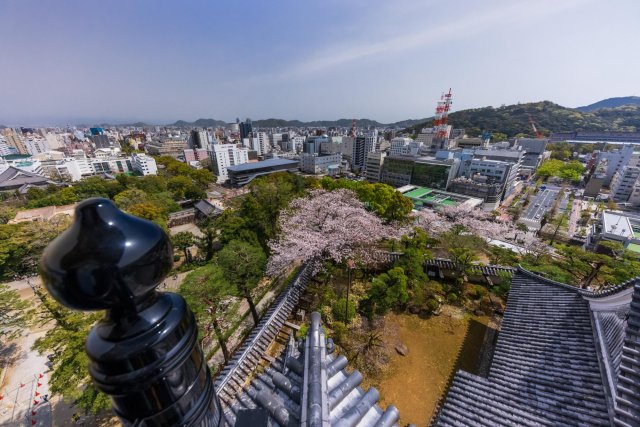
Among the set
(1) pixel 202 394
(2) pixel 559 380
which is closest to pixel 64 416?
(1) pixel 202 394

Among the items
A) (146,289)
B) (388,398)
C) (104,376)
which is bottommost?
(388,398)

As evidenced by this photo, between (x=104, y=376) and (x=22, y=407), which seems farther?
(x=22, y=407)

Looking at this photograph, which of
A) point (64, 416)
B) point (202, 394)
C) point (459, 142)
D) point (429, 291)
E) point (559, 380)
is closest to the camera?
point (202, 394)

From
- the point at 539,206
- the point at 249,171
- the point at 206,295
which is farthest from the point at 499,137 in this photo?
the point at 206,295

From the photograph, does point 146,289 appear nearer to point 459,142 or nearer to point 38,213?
point 38,213

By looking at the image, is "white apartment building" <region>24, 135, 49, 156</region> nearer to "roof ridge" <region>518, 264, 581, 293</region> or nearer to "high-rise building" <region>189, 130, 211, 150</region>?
"high-rise building" <region>189, 130, 211, 150</region>

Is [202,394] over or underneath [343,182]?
over
